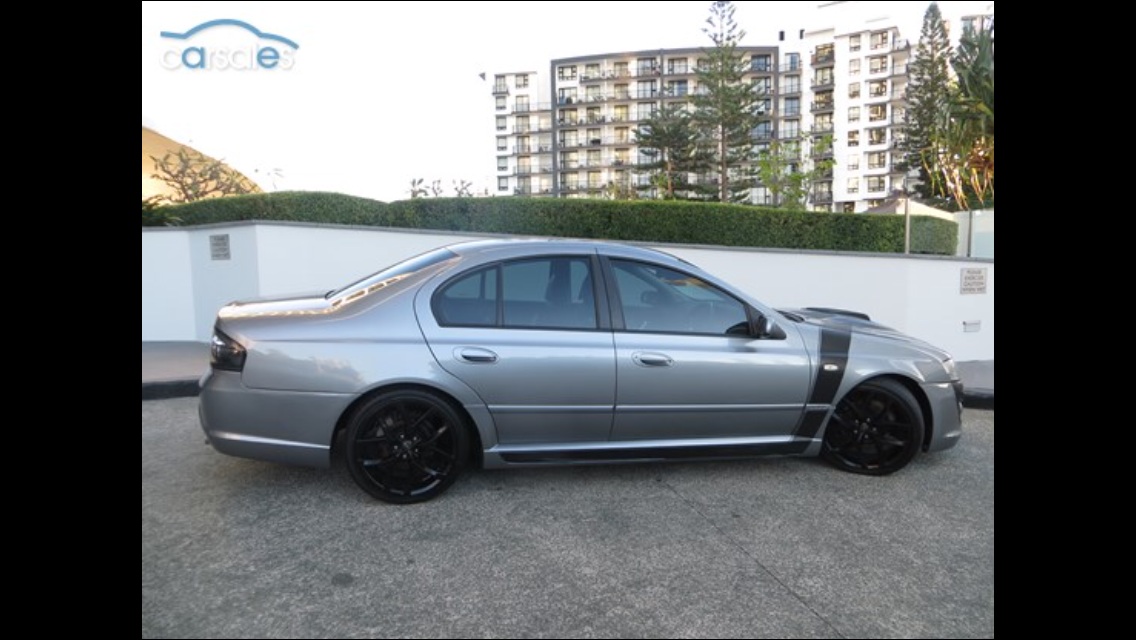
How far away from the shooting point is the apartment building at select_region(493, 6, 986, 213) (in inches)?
2756

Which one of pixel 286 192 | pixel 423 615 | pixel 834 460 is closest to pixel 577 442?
pixel 423 615

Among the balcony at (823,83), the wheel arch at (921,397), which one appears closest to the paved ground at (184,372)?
the wheel arch at (921,397)

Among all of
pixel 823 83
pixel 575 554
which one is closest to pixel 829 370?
pixel 575 554

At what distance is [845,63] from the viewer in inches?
2857

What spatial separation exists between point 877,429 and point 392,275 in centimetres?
336

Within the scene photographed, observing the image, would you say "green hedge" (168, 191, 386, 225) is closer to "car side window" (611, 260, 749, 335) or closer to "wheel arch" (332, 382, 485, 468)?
"wheel arch" (332, 382, 485, 468)

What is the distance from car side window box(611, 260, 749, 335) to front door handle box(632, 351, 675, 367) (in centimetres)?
18

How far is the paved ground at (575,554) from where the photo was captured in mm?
2398

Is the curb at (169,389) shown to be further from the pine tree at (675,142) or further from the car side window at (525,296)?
A: the pine tree at (675,142)

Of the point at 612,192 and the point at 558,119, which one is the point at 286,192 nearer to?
the point at 612,192

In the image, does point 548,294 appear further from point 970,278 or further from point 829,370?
point 970,278

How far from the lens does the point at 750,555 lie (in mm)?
2953

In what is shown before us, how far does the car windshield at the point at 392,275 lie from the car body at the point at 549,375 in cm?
Answer: 2
